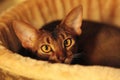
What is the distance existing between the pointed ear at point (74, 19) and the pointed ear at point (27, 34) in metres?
0.13

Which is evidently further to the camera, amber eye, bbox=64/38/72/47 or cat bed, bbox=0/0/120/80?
amber eye, bbox=64/38/72/47

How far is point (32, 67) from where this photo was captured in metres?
0.87

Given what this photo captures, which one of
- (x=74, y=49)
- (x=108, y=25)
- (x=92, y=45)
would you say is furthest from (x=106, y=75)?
(x=108, y=25)

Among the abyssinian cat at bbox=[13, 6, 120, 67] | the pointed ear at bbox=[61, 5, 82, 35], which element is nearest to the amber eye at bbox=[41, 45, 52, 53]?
Answer: the abyssinian cat at bbox=[13, 6, 120, 67]

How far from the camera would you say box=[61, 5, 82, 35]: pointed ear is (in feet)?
3.34

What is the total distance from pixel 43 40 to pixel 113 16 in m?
0.56

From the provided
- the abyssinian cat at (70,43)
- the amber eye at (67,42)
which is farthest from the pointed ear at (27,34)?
the amber eye at (67,42)

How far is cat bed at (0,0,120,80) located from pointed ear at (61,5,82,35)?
237 millimetres

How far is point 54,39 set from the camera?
990 millimetres

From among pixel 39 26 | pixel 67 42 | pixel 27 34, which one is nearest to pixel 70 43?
pixel 67 42

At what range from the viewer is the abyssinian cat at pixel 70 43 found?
3.22ft

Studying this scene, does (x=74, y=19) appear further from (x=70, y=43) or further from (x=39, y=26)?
(x=39, y=26)

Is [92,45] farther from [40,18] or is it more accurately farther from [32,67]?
[32,67]

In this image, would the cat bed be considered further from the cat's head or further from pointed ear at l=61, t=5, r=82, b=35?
pointed ear at l=61, t=5, r=82, b=35
